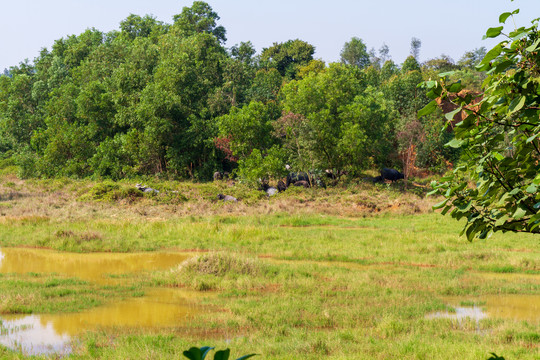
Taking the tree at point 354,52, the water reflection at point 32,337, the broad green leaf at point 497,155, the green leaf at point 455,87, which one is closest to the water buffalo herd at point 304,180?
the water reflection at point 32,337

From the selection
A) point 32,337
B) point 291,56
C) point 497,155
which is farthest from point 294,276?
point 291,56

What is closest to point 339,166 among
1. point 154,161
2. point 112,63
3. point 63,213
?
point 154,161

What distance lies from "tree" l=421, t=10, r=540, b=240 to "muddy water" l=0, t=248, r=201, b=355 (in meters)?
6.88

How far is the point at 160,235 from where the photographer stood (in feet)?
63.9

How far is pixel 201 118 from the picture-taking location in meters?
38.2

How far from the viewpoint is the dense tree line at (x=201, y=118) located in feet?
105

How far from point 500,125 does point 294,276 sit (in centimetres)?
1047

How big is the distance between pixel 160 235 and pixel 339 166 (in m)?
15.2

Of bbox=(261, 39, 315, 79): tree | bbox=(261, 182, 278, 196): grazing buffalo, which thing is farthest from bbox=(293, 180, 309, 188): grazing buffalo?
bbox=(261, 39, 315, 79): tree

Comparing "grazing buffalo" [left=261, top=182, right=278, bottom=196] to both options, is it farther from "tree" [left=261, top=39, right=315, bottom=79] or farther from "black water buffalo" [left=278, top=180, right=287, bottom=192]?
"tree" [left=261, top=39, right=315, bottom=79]

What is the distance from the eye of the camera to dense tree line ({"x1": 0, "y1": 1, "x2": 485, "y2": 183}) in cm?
3209

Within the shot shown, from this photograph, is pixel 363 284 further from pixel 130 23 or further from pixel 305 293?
pixel 130 23

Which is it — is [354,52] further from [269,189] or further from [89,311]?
[89,311]

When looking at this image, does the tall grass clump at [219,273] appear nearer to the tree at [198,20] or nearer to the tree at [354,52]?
the tree at [198,20]
